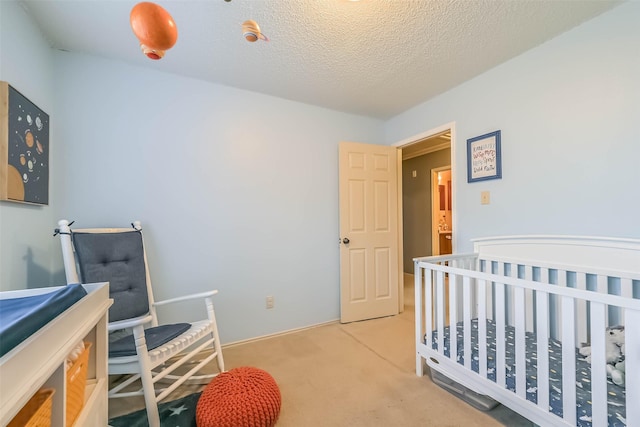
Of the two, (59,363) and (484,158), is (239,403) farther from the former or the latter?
(484,158)

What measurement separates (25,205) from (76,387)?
1.24m

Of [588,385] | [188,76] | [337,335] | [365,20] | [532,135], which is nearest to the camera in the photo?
[588,385]

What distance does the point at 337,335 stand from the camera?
2.42 meters

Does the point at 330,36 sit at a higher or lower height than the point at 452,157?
higher

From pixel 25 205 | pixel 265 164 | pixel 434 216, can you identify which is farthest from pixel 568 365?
pixel 434 216

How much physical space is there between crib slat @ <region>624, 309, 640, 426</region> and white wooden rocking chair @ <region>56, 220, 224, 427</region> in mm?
1937

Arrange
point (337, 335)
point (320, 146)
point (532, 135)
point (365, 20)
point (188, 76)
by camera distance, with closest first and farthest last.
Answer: point (365, 20), point (532, 135), point (188, 76), point (337, 335), point (320, 146)

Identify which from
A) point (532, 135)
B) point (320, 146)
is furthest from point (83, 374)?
point (532, 135)

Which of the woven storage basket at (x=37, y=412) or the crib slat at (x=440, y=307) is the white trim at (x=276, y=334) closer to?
the crib slat at (x=440, y=307)

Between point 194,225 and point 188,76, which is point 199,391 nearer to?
point 194,225

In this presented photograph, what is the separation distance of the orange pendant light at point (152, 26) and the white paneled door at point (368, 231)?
2.02 meters

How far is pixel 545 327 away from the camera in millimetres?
1160

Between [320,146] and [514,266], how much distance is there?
6.39 ft

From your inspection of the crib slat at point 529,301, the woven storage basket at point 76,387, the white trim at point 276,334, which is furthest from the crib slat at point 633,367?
the white trim at point 276,334
